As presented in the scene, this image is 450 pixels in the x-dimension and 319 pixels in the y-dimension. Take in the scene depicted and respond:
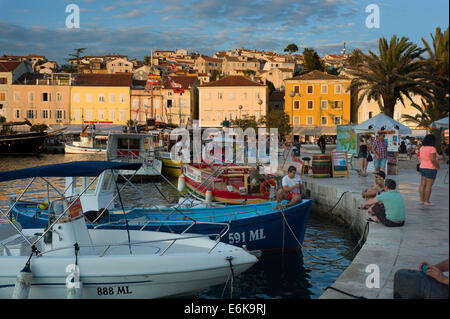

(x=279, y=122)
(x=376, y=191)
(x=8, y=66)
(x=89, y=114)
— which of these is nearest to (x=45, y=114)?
(x=89, y=114)

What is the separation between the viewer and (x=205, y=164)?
22.8 m

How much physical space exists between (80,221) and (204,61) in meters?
121

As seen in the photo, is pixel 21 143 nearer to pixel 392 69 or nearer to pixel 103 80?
pixel 103 80

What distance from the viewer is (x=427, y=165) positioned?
1085cm

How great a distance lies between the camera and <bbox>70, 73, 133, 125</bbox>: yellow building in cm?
7506

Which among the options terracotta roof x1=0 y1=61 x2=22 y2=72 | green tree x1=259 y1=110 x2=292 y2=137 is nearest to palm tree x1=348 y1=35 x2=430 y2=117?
green tree x1=259 y1=110 x2=292 y2=137

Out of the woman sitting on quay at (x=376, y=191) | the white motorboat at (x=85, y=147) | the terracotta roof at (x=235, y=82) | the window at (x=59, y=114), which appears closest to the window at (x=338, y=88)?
the terracotta roof at (x=235, y=82)

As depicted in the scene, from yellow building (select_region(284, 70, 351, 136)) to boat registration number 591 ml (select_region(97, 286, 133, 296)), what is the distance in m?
59.9

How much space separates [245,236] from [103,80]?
2751 inches

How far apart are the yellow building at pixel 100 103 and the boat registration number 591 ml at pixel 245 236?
66.5 m

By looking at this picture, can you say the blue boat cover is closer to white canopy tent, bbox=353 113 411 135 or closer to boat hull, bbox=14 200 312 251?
boat hull, bbox=14 200 312 251
